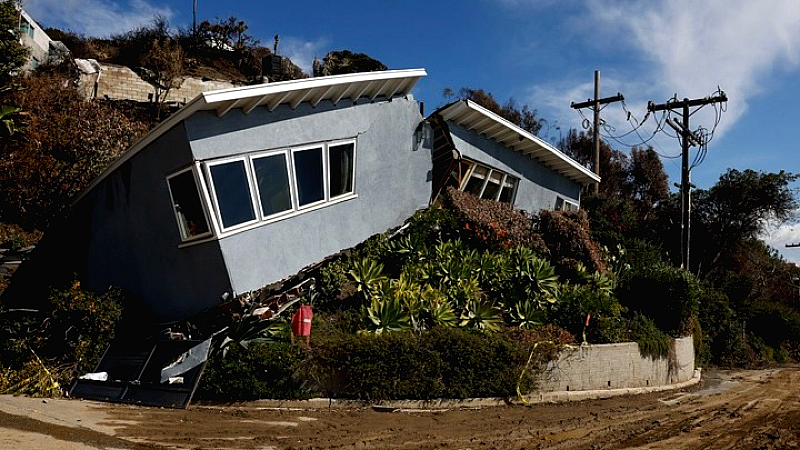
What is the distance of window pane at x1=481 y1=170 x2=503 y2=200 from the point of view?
19.5m

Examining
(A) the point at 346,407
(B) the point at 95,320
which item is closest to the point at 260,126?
(B) the point at 95,320

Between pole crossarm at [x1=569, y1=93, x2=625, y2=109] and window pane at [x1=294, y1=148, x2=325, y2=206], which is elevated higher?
A: pole crossarm at [x1=569, y1=93, x2=625, y2=109]

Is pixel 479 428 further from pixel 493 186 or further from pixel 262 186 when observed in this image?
pixel 493 186

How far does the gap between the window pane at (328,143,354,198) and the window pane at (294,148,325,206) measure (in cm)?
38

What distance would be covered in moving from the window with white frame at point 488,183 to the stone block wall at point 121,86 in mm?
24165

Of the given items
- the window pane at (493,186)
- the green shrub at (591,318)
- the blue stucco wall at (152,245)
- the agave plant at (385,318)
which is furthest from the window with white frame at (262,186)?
the window pane at (493,186)

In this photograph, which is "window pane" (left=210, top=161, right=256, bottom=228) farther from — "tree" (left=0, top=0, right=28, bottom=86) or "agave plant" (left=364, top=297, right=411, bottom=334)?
"tree" (left=0, top=0, right=28, bottom=86)

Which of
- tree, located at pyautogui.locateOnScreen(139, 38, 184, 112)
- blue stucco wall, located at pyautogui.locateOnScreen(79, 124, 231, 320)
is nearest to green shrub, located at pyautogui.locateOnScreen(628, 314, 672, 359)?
blue stucco wall, located at pyautogui.locateOnScreen(79, 124, 231, 320)

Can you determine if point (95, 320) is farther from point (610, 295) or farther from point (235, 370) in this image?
point (610, 295)

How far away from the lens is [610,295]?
16328mm

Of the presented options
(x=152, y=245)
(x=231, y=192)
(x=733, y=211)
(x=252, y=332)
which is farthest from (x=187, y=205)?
(x=733, y=211)

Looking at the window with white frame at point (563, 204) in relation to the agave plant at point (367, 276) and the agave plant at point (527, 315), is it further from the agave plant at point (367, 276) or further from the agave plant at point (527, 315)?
the agave plant at point (367, 276)

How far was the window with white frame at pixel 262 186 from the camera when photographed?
1123 centimetres

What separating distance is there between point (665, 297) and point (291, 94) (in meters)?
10.9
